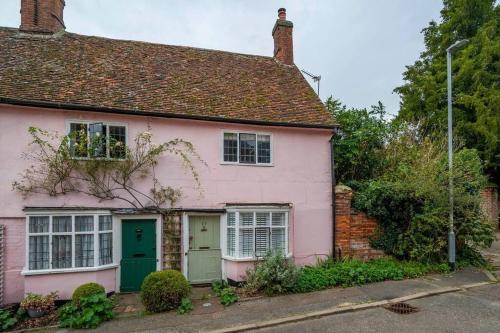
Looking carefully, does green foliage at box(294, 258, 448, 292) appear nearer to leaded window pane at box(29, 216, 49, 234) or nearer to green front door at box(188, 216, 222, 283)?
green front door at box(188, 216, 222, 283)

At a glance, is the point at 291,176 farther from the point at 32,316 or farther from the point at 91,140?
the point at 32,316

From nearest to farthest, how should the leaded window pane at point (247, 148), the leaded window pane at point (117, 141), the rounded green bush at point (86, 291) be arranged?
the rounded green bush at point (86, 291) < the leaded window pane at point (117, 141) < the leaded window pane at point (247, 148)

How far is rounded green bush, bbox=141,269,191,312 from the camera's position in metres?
8.12

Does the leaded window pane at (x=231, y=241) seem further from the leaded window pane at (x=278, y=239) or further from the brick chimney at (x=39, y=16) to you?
the brick chimney at (x=39, y=16)

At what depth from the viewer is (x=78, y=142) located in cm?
959

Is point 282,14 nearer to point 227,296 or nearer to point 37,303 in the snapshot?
point 227,296

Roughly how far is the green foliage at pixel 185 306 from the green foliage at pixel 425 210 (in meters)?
6.66

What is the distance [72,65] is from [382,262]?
12.5m

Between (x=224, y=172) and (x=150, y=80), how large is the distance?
14.3 feet

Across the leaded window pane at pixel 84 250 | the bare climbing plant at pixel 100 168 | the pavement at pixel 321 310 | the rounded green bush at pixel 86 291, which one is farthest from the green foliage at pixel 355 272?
the leaded window pane at pixel 84 250

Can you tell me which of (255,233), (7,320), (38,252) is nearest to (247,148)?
(255,233)

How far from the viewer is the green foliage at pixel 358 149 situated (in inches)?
530

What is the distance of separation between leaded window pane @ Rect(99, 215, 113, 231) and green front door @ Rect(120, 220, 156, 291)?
37cm

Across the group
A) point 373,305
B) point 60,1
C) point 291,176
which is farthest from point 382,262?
point 60,1
